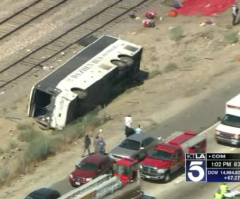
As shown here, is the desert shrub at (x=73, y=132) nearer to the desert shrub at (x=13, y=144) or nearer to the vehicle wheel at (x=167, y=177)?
the desert shrub at (x=13, y=144)

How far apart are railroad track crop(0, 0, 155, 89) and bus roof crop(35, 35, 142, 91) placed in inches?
163

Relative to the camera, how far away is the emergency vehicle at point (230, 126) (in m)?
49.0

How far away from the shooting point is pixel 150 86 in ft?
192

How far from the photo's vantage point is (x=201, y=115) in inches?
2105

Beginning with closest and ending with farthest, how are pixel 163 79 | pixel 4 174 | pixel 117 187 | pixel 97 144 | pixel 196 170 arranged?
pixel 196 170, pixel 117 187, pixel 97 144, pixel 4 174, pixel 163 79

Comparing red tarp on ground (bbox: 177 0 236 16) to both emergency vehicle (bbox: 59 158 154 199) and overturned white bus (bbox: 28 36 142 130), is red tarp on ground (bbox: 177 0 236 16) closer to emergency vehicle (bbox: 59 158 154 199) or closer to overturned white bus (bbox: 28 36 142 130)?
overturned white bus (bbox: 28 36 142 130)

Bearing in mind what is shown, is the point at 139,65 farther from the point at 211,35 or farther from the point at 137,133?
the point at 137,133

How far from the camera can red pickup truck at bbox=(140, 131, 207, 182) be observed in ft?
152

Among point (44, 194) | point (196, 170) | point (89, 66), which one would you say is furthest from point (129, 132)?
point (196, 170)

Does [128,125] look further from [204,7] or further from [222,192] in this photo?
[204,7]

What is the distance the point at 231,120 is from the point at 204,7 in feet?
58.9

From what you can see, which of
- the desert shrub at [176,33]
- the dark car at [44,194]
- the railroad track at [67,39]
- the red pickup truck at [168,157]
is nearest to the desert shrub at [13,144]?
→ the railroad track at [67,39]

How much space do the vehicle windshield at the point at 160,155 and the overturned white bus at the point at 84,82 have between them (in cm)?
840

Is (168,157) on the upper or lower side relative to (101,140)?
upper
